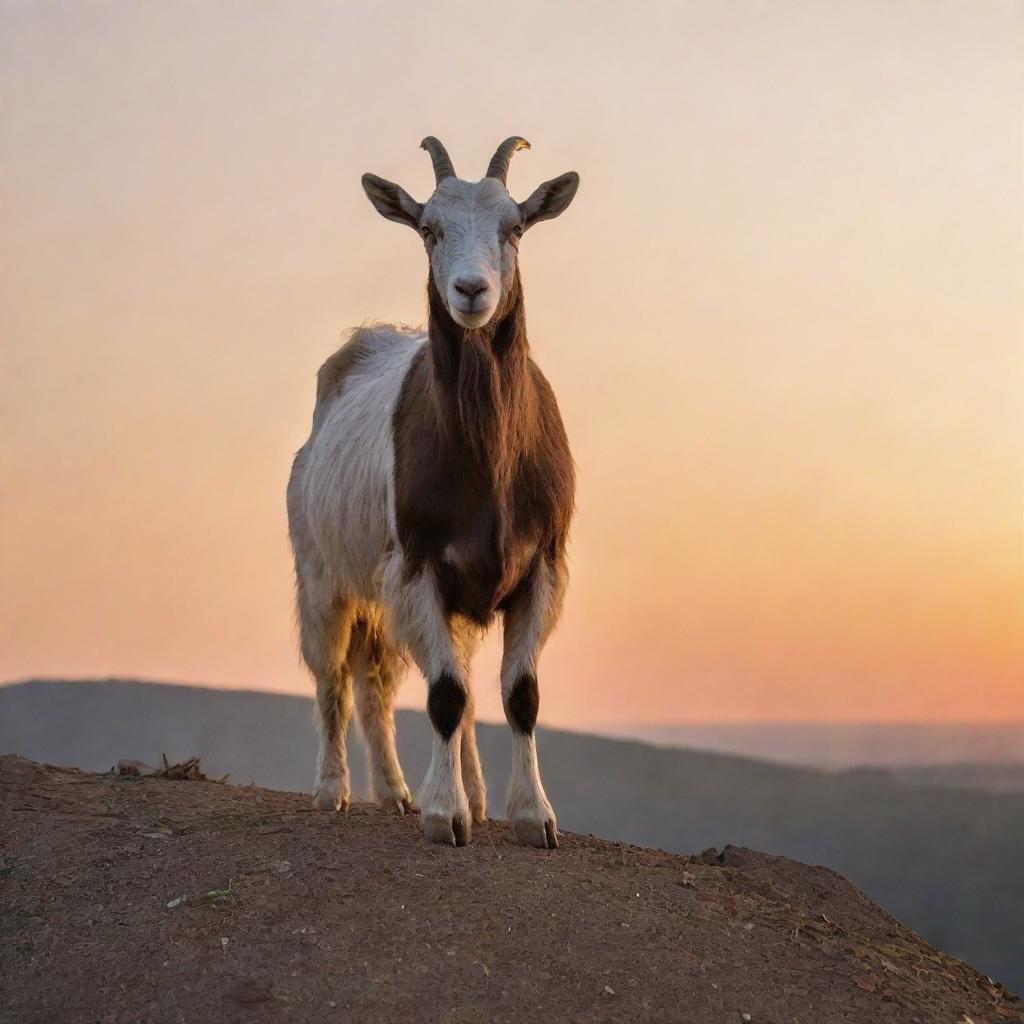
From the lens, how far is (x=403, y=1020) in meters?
5.57

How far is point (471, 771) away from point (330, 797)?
3.75 feet

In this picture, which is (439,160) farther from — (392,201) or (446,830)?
(446,830)

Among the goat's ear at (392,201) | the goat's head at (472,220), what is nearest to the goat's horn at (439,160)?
the goat's head at (472,220)

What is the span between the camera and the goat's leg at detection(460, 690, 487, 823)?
333 inches

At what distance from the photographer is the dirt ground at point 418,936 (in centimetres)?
585

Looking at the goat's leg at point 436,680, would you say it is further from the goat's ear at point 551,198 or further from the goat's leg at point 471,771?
the goat's ear at point 551,198

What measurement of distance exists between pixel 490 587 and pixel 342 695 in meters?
2.55

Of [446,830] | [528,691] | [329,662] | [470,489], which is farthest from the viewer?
[329,662]

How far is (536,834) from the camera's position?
751 cm

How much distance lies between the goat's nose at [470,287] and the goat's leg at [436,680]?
1597 mm

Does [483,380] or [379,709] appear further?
[379,709]

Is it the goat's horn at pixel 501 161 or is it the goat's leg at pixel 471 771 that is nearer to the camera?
the goat's horn at pixel 501 161

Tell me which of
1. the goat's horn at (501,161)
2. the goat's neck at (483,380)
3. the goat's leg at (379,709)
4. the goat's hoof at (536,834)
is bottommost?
the goat's hoof at (536,834)

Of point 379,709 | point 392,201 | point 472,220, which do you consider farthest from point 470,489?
point 379,709
